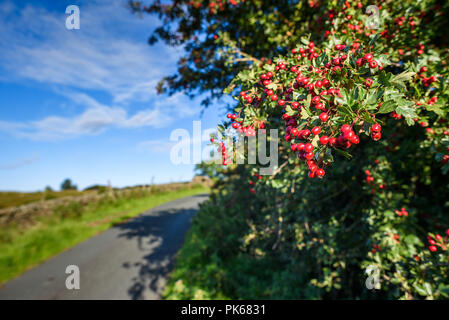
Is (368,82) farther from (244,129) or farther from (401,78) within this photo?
(244,129)

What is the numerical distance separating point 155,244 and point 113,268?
1989 millimetres

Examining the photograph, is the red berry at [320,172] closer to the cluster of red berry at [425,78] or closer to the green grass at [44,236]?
the cluster of red berry at [425,78]

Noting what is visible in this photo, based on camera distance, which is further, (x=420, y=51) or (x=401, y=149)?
(x=401, y=149)

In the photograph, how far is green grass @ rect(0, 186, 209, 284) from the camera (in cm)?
721

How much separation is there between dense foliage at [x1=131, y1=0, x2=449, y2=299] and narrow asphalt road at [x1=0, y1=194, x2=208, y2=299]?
113cm

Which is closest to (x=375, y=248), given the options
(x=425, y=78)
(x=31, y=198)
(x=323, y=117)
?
(x=425, y=78)

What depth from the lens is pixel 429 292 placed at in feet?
6.62

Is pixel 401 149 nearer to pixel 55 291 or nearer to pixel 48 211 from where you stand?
pixel 55 291

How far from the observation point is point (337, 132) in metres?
1.20

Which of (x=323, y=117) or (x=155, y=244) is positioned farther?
(x=155, y=244)

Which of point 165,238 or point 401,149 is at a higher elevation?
point 401,149

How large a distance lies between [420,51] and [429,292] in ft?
8.45
